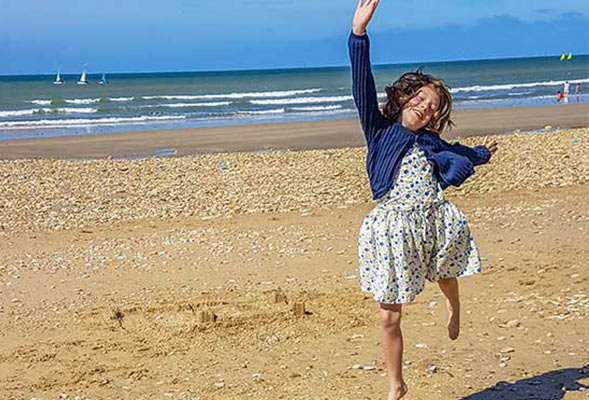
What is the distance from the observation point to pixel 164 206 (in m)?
11.5

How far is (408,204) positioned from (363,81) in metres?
0.60

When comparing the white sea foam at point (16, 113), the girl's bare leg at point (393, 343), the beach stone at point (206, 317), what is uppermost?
the white sea foam at point (16, 113)

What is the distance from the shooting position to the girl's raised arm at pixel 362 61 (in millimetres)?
3623

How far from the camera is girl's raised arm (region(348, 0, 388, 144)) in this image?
3.62m

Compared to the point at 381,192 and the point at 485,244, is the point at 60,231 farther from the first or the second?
the point at 381,192

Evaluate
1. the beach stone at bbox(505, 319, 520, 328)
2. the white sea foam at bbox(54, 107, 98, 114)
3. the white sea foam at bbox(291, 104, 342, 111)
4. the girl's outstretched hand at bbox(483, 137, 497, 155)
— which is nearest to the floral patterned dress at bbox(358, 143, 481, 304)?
the girl's outstretched hand at bbox(483, 137, 497, 155)

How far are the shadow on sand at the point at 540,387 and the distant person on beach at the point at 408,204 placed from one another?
734 mm

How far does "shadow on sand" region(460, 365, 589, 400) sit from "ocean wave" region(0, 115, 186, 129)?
101ft

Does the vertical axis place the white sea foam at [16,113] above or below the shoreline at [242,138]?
above

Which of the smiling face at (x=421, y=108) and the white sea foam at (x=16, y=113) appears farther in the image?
the white sea foam at (x=16, y=113)

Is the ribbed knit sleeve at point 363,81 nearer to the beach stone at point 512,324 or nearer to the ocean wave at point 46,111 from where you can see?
the beach stone at point 512,324

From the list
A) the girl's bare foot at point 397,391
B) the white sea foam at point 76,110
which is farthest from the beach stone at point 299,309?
the white sea foam at point 76,110

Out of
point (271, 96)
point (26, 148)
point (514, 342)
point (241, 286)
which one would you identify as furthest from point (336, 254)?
point (271, 96)

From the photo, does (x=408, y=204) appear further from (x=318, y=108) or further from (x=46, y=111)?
(x=46, y=111)
